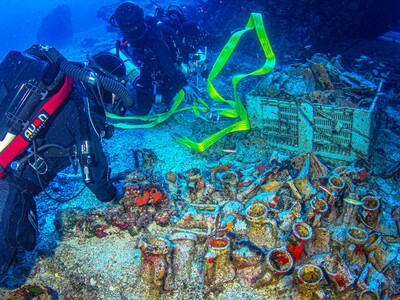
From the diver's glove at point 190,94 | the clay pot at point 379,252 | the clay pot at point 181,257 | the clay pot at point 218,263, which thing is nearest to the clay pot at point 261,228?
the clay pot at point 218,263

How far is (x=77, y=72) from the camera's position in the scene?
9.06ft

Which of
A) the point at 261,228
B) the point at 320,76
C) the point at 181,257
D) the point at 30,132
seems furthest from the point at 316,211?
the point at 30,132

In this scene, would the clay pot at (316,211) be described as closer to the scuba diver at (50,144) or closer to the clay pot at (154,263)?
the clay pot at (154,263)

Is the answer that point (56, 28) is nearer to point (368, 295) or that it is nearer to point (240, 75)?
point (240, 75)

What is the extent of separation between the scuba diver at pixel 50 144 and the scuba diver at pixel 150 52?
2.46m

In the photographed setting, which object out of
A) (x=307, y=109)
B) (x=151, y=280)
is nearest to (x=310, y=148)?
(x=307, y=109)

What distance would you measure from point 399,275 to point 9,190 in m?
4.06

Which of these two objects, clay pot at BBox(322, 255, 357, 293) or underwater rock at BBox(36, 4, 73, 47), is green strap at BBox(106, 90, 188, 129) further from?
underwater rock at BBox(36, 4, 73, 47)

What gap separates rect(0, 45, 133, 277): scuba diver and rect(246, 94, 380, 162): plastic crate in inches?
93.9

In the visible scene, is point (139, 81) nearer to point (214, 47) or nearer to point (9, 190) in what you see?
point (9, 190)

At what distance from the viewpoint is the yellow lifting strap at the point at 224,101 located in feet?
16.5

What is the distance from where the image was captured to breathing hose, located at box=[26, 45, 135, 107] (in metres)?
2.77

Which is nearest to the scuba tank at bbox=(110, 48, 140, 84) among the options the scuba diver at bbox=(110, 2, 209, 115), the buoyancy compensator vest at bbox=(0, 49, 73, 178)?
the scuba diver at bbox=(110, 2, 209, 115)

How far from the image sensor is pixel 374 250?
2.84 meters
